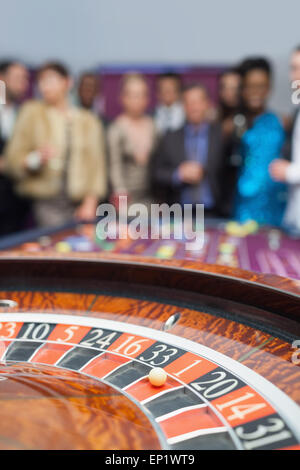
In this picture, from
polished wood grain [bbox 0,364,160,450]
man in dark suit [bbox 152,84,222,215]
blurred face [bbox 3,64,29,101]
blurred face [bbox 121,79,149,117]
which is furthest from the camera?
blurred face [bbox 3,64,29,101]

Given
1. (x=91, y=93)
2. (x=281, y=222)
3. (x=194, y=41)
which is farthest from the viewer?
(x=194, y=41)

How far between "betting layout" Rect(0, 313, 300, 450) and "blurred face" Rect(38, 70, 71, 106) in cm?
308

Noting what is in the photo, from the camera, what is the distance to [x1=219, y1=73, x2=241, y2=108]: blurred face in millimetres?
4383

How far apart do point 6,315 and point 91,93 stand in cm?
436

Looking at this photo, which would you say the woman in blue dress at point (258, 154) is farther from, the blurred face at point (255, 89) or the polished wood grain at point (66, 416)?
the polished wood grain at point (66, 416)

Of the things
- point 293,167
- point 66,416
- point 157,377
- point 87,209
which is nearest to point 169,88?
point 87,209

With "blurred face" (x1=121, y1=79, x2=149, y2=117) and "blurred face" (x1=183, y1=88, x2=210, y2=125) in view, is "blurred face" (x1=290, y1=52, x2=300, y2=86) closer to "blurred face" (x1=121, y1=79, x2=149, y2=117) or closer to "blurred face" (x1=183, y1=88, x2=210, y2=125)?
"blurred face" (x1=183, y1=88, x2=210, y2=125)

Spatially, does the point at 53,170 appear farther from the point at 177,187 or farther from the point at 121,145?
the point at 177,187

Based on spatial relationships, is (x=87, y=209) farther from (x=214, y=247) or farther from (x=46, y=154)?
(x=214, y=247)

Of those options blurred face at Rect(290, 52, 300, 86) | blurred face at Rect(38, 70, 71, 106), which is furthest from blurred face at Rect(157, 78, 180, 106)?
blurred face at Rect(290, 52, 300, 86)

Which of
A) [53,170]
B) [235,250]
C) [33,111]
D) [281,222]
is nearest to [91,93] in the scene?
[33,111]

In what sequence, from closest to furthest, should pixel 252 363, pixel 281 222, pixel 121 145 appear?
1. pixel 252 363
2. pixel 281 222
3. pixel 121 145

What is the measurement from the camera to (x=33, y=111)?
3947mm

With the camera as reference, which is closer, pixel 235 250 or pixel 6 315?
pixel 6 315
